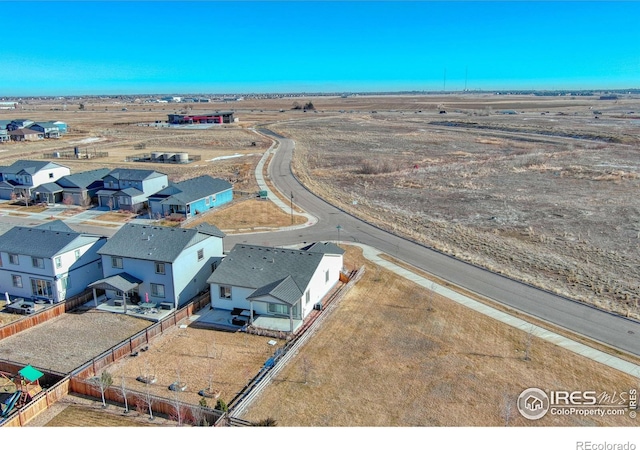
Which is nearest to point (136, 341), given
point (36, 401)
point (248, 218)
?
point (36, 401)

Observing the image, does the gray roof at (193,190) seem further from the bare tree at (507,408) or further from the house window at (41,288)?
the bare tree at (507,408)

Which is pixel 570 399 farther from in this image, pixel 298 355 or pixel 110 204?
pixel 110 204

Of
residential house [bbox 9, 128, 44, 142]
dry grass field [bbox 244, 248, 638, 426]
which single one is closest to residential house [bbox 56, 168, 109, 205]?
dry grass field [bbox 244, 248, 638, 426]

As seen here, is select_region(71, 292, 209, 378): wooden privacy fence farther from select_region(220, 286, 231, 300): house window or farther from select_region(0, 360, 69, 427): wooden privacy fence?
select_region(220, 286, 231, 300): house window

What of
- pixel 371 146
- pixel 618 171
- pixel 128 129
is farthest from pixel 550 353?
pixel 128 129

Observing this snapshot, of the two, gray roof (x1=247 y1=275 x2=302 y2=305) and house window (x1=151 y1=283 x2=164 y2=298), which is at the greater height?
gray roof (x1=247 y1=275 x2=302 y2=305)

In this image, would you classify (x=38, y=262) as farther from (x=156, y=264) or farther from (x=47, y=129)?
(x=47, y=129)
